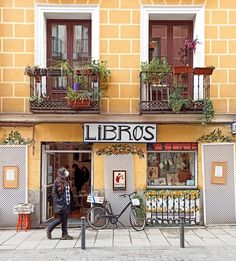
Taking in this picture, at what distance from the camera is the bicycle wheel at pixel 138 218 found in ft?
40.1

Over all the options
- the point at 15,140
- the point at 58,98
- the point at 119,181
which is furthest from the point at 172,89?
the point at 15,140

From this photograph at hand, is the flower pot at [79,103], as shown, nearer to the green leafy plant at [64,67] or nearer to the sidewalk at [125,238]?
the green leafy plant at [64,67]

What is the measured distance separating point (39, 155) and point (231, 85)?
5887 millimetres

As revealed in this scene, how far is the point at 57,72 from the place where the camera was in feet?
40.8

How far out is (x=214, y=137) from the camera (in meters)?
12.9

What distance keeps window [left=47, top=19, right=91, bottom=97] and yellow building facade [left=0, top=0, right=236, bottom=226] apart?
416 millimetres

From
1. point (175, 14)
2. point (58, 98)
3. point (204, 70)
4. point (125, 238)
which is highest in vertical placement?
point (175, 14)

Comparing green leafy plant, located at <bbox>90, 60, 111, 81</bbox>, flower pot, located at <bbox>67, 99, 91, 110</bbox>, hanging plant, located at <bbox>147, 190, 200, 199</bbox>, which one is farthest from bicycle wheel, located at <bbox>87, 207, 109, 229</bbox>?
green leafy plant, located at <bbox>90, 60, 111, 81</bbox>

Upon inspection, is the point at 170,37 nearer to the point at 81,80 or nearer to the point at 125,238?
the point at 81,80

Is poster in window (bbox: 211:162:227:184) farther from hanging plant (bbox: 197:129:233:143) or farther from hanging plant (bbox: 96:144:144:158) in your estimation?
hanging plant (bbox: 96:144:144:158)

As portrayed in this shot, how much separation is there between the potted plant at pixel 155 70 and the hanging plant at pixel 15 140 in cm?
377

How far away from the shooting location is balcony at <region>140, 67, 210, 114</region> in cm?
1222

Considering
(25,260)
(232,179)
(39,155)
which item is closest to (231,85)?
(232,179)

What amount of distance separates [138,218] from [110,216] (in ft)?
2.53
